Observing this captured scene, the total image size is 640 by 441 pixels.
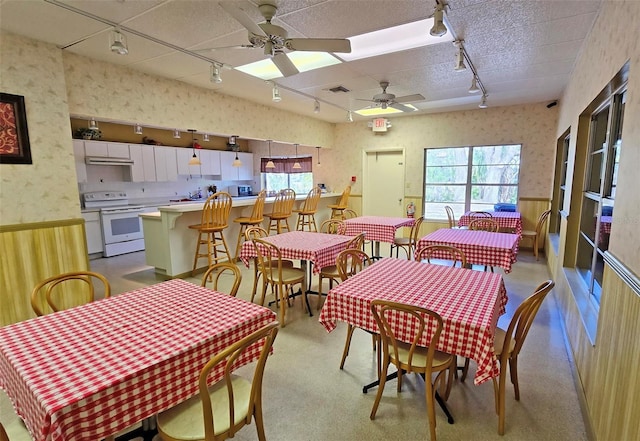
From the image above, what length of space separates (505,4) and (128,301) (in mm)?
3169

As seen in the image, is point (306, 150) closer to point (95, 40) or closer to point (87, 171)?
point (87, 171)

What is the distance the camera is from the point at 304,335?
2883mm

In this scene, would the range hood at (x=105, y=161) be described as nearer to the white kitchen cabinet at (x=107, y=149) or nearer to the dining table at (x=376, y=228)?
the white kitchen cabinet at (x=107, y=149)

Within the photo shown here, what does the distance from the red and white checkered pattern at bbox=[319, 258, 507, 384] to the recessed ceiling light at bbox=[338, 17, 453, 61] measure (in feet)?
6.78

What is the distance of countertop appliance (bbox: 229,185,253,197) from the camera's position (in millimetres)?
8469

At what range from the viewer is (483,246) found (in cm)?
323

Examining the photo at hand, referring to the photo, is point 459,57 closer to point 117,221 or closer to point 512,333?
point 512,333

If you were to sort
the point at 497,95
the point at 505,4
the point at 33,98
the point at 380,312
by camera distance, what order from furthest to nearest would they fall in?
the point at 497,95 → the point at 33,98 → the point at 505,4 → the point at 380,312

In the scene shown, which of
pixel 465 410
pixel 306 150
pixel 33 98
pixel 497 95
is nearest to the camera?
pixel 465 410

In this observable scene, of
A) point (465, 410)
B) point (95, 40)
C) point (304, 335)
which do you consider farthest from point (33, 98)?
point (465, 410)

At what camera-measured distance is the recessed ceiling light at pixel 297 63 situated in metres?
3.54

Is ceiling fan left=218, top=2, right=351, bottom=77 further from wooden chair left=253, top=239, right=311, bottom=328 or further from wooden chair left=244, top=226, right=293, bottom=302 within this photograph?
wooden chair left=244, top=226, right=293, bottom=302

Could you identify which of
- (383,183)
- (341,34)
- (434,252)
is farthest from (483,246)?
(383,183)

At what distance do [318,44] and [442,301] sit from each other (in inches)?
78.0
